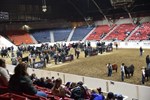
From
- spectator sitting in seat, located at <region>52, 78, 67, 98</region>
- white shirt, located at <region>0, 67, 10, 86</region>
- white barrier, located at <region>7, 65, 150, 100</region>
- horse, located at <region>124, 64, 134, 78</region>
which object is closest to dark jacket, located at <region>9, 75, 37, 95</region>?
white shirt, located at <region>0, 67, 10, 86</region>

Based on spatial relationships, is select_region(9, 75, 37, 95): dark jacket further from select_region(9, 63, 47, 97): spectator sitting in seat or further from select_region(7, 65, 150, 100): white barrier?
select_region(7, 65, 150, 100): white barrier

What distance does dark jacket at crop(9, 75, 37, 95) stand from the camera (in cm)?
698

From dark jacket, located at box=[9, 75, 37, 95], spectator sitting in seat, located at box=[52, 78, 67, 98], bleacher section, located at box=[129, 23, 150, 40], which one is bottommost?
spectator sitting in seat, located at box=[52, 78, 67, 98]

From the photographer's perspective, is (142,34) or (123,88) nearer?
(123,88)

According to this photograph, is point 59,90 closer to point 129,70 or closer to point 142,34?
point 129,70

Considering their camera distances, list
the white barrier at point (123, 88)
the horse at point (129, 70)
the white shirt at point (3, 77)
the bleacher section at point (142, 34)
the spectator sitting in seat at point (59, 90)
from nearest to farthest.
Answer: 1. the white shirt at point (3, 77)
2. the spectator sitting in seat at point (59, 90)
3. the white barrier at point (123, 88)
4. the horse at point (129, 70)
5. the bleacher section at point (142, 34)

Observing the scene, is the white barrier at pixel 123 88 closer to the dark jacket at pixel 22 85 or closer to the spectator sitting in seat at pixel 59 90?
the spectator sitting in seat at pixel 59 90

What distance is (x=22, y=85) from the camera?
7.05 metres

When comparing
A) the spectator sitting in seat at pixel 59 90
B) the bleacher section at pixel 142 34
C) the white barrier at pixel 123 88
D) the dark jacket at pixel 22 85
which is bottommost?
the white barrier at pixel 123 88

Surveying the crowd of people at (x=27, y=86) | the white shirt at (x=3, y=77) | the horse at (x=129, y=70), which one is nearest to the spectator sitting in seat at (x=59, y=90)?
the crowd of people at (x=27, y=86)

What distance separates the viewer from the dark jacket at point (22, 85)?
275 inches

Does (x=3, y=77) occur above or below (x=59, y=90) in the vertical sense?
above

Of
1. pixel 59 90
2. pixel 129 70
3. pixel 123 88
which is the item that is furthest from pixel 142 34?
pixel 59 90

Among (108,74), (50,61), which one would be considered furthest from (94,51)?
(108,74)
